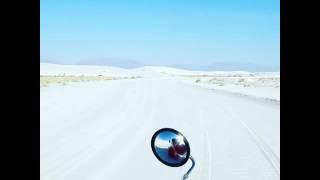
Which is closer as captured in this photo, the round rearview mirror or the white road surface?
the round rearview mirror

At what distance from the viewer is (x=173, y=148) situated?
2152mm

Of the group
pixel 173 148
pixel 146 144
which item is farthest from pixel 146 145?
pixel 173 148

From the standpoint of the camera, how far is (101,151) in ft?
20.8

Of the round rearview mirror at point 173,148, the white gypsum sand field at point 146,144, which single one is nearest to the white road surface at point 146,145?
the white gypsum sand field at point 146,144

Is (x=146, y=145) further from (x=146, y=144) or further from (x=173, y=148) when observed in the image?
(x=173, y=148)

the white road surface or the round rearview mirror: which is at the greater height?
the round rearview mirror

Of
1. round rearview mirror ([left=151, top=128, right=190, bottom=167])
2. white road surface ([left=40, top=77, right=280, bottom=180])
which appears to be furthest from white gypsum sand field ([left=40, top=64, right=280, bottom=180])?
round rearview mirror ([left=151, top=128, right=190, bottom=167])

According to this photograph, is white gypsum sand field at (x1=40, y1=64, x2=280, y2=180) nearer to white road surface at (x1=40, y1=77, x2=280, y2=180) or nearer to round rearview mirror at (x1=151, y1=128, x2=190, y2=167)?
white road surface at (x1=40, y1=77, x2=280, y2=180)

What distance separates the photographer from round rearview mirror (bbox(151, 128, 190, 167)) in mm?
2143
